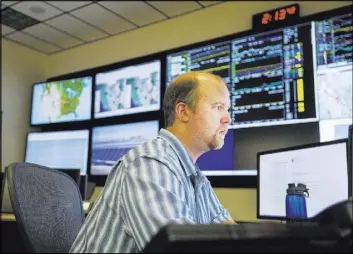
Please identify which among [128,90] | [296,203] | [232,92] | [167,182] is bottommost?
[296,203]

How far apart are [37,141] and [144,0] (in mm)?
1708

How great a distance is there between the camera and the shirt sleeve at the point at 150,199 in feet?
2.29

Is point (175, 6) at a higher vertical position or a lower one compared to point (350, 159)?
higher

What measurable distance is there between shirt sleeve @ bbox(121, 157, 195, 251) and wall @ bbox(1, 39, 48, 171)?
131 inches

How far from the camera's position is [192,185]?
3.10ft

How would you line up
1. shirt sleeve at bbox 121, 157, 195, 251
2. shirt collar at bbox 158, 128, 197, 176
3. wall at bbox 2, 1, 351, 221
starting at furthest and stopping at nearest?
wall at bbox 2, 1, 351, 221
shirt collar at bbox 158, 128, 197, 176
shirt sleeve at bbox 121, 157, 195, 251

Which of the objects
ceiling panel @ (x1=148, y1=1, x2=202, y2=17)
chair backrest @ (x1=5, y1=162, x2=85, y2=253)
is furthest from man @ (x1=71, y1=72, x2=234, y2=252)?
ceiling panel @ (x1=148, y1=1, x2=202, y2=17)

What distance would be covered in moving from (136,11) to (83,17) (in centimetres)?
49

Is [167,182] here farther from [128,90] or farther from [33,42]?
[33,42]

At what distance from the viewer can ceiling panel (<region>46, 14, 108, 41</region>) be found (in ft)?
11.3

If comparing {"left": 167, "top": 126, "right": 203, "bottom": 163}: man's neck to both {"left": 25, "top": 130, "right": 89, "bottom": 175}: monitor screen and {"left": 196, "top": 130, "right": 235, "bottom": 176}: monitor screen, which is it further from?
{"left": 25, "top": 130, "right": 89, "bottom": 175}: monitor screen

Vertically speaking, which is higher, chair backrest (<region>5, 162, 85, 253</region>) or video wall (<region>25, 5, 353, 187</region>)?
video wall (<region>25, 5, 353, 187</region>)

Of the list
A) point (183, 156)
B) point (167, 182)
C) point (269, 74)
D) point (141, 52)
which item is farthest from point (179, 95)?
point (141, 52)

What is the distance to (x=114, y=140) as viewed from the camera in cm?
330
